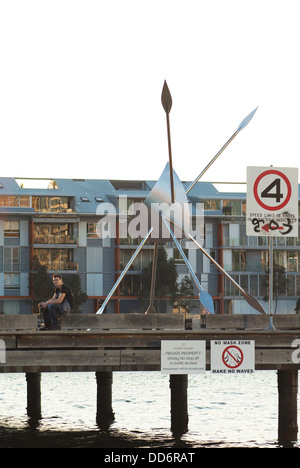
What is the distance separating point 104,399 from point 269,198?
1416cm

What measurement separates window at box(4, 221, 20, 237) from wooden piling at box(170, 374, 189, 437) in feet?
292

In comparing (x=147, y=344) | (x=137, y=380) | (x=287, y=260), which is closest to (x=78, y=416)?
(x=147, y=344)

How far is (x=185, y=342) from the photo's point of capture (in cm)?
2430

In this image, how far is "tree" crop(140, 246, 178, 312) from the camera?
114062 mm

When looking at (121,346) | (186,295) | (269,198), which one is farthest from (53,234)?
(269,198)

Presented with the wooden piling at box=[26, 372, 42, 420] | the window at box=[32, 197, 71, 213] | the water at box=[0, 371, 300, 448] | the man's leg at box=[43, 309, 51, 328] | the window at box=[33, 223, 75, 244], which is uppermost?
the window at box=[32, 197, 71, 213]

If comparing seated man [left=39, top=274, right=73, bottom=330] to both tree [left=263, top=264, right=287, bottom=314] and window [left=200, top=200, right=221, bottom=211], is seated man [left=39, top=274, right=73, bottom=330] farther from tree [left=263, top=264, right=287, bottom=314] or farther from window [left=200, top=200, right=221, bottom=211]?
window [left=200, top=200, right=221, bottom=211]

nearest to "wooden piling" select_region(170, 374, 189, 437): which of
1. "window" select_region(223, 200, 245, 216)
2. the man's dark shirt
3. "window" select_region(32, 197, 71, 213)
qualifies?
the man's dark shirt

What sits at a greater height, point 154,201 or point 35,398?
point 154,201

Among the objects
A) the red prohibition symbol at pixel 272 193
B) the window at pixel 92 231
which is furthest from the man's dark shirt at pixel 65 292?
the window at pixel 92 231

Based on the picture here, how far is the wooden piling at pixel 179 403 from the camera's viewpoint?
30781 mm

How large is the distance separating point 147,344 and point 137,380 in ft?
141
